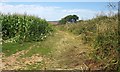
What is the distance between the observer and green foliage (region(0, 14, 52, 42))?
493 inches

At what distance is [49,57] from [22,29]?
4453 millimetres

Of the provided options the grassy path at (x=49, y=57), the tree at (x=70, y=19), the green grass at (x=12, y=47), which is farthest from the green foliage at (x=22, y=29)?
the tree at (x=70, y=19)

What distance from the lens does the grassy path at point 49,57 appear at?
26.7 ft

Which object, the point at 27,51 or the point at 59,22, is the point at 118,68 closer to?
the point at 27,51

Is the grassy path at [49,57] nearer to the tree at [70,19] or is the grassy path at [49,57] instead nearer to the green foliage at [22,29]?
the green foliage at [22,29]

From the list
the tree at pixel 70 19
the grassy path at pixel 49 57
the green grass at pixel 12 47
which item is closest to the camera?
the grassy path at pixel 49 57

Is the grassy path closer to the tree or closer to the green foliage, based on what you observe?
the green foliage

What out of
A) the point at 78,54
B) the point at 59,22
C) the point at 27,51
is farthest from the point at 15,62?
the point at 59,22

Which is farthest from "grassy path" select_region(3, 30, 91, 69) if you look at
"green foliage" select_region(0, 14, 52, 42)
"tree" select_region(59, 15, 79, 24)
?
"tree" select_region(59, 15, 79, 24)

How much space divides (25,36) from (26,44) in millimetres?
1220

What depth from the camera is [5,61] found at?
903 cm

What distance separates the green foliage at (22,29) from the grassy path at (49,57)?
4.41 ft

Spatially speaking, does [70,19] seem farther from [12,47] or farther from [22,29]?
[12,47]

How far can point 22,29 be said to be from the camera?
43.8ft
